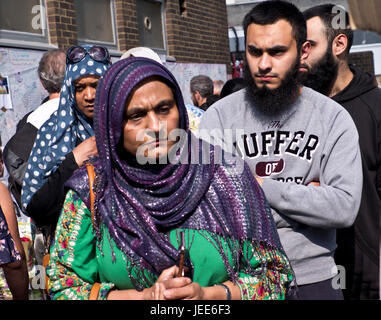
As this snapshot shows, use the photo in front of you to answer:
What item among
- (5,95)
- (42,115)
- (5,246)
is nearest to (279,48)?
(5,246)

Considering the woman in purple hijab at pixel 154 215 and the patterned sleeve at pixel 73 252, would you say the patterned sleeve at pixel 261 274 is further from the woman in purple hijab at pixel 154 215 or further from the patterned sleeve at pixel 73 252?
the patterned sleeve at pixel 73 252

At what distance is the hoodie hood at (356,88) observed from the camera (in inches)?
132

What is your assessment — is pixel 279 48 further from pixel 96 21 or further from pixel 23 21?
pixel 96 21

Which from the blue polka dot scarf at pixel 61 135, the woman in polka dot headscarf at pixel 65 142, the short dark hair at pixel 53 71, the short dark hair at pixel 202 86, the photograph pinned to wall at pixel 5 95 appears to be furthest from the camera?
the short dark hair at pixel 202 86

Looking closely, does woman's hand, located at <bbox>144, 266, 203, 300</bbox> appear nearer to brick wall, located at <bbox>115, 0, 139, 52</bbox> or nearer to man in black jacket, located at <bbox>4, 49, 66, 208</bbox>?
man in black jacket, located at <bbox>4, 49, 66, 208</bbox>

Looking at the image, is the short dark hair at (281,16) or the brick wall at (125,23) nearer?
the short dark hair at (281,16)

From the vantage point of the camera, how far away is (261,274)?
7.13ft

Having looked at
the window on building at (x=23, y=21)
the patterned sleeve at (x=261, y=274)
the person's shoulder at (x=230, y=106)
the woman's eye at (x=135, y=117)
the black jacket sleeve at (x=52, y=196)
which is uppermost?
the window on building at (x=23, y=21)

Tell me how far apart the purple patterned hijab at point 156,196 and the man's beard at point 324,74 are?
138 centimetres

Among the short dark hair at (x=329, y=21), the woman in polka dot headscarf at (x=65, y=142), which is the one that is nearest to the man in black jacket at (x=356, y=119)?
the short dark hair at (x=329, y=21)

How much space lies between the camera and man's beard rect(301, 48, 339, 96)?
341cm

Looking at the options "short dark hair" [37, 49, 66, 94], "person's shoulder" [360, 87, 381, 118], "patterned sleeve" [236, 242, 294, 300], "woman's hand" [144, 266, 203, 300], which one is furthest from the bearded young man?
"short dark hair" [37, 49, 66, 94]
